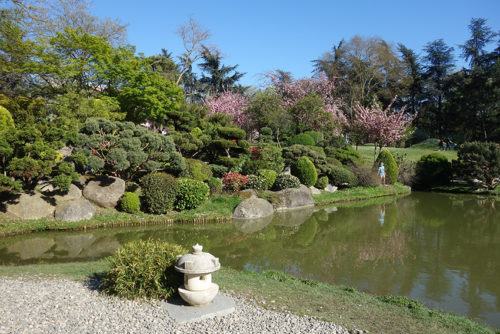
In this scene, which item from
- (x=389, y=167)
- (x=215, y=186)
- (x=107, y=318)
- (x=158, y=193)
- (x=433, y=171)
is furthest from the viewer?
(x=433, y=171)

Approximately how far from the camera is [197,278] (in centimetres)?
468

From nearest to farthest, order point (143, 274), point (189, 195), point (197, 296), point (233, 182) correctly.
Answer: point (197, 296) < point (143, 274) < point (189, 195) < point (233, 182)

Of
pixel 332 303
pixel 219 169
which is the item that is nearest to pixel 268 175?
pixel 219 169

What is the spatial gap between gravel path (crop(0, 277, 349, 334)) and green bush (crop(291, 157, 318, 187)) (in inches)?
510

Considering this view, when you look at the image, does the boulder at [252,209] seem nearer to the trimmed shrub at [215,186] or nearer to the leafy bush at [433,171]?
the trimmed shrub at [215,186]

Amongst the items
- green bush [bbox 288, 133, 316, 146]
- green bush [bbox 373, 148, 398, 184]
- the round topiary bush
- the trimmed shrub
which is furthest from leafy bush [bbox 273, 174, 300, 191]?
A: green bush [bbox 373, 148, 398, 184]

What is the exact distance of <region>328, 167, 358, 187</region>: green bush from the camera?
19141mm

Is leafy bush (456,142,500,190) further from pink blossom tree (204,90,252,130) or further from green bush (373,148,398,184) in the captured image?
pink blossom tree (204,90,252,130)

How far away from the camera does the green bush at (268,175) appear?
16.0 metres

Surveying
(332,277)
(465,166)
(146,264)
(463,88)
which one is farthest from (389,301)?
(463,88)

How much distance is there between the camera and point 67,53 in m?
19.1

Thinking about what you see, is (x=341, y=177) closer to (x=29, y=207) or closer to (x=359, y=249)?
(x=359, y=249)

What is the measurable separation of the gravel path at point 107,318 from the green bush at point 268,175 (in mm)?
11059

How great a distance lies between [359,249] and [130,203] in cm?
698
